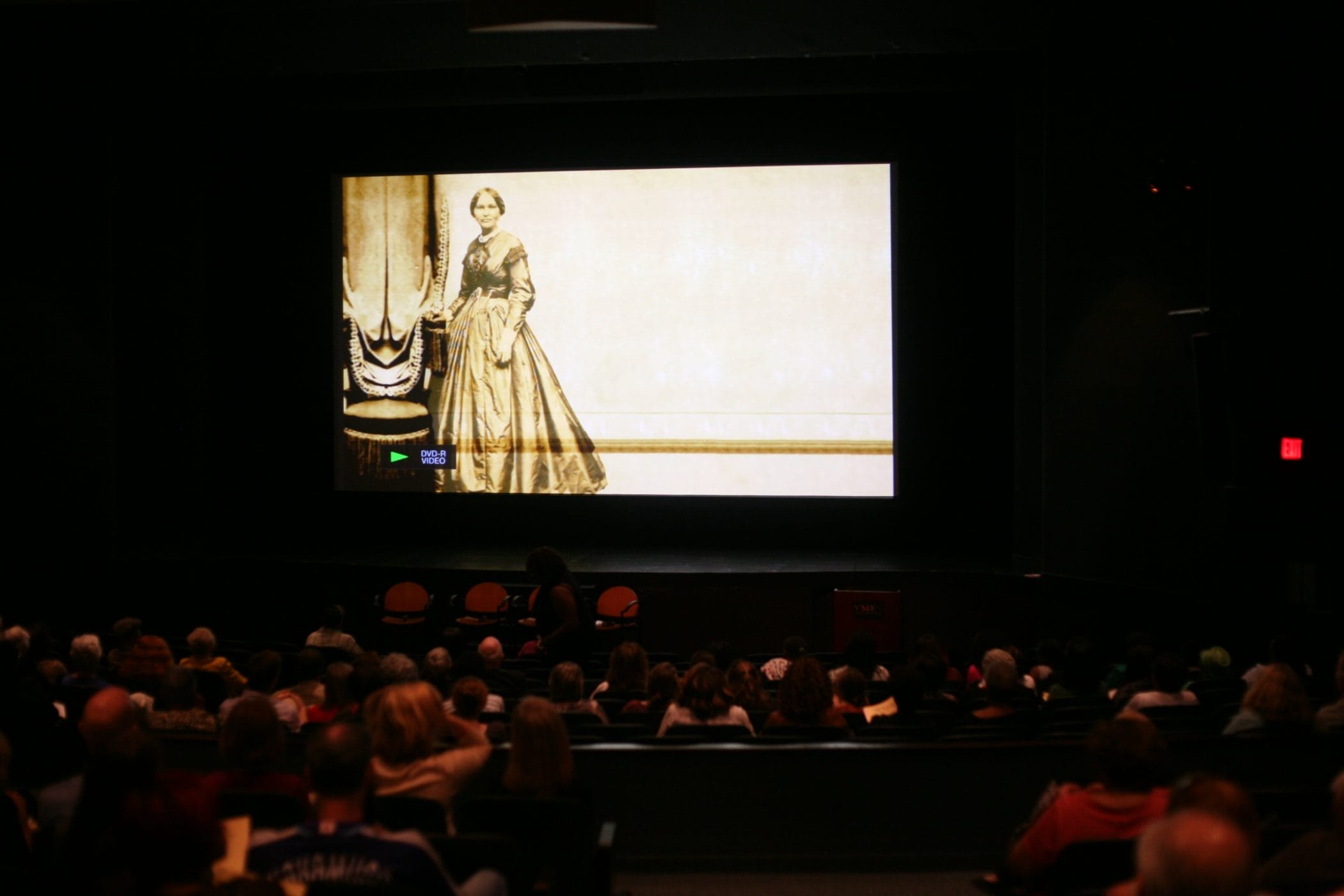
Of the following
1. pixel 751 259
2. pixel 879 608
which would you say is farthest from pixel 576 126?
pixel 879 608

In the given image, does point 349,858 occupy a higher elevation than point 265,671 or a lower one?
higher

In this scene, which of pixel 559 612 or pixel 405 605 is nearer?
pixel 559 612

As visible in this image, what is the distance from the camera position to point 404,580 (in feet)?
31.7

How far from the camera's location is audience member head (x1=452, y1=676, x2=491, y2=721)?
12.7ft

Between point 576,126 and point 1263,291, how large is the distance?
21.1 feet

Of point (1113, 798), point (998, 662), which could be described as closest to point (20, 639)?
point (998, 662)

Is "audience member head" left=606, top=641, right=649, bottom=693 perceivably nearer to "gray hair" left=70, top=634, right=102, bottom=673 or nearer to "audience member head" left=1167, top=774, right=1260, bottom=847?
"gray hair" left=70, top=634, right=102, bottom=673

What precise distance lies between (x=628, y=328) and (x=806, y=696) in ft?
22.2

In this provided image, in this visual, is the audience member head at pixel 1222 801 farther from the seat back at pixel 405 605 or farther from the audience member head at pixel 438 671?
the seat back at pixel 405 605

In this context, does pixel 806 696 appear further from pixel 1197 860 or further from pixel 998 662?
pixel 1197 860

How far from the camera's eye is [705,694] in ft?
14.6

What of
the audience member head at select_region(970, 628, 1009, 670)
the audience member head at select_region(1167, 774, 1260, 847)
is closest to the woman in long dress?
the audience member head at select_region(970, 628, 1009, 670)

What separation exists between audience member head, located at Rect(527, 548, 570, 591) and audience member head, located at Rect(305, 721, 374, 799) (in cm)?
399

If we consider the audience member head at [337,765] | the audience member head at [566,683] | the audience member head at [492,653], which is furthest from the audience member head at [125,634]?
the audience member head at [337,765]
